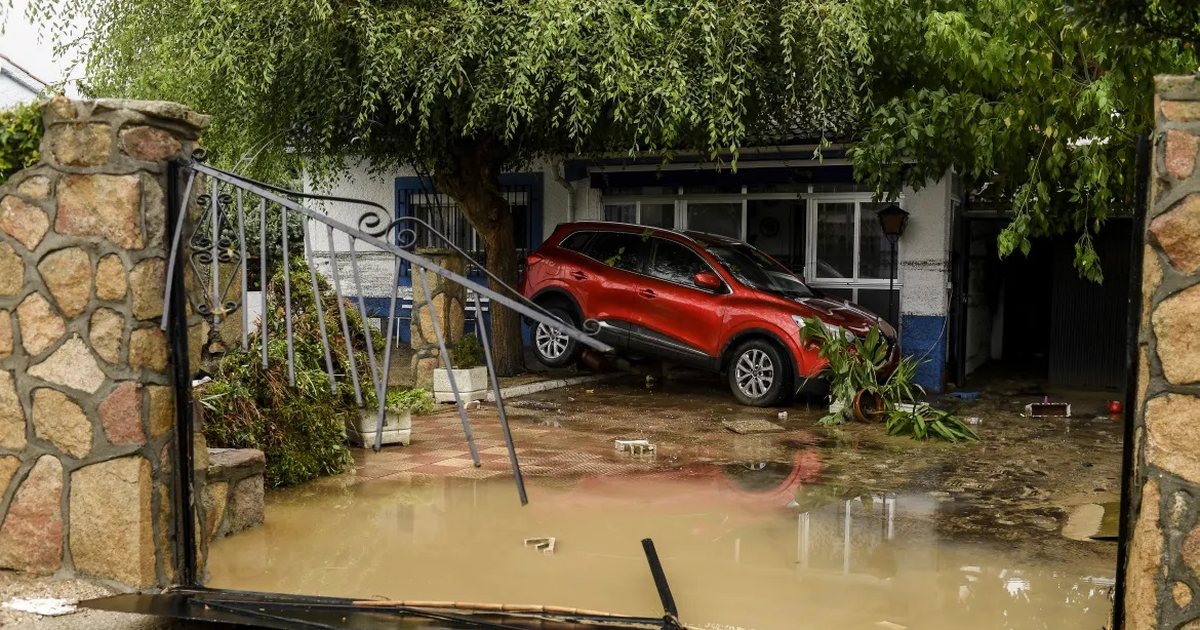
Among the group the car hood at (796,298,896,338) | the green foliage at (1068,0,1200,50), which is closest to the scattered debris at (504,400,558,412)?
the car hood at (796,298,896,338)

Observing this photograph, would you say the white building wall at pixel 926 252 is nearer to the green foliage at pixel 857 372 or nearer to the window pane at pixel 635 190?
the green foliage at pixel 857 372

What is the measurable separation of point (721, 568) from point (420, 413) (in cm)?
551

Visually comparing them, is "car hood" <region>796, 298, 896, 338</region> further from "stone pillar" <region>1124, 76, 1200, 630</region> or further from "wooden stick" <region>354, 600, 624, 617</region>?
"stone pillar" <region>1124, 76, 1200, 630</region>

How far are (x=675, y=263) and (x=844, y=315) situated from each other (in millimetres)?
1977

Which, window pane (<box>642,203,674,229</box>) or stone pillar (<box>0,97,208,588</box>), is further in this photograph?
window pane (<box>642,203,674,229</box>)

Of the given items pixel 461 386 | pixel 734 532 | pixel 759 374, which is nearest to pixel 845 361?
pixel 759 374

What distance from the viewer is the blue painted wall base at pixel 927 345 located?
1328 cm

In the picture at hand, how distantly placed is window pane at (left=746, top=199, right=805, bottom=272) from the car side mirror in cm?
258

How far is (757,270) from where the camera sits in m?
12.4

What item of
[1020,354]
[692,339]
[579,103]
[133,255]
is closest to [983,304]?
[1020,354]

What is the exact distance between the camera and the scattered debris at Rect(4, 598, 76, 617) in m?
4.34

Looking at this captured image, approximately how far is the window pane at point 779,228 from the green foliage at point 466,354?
14.1 ft

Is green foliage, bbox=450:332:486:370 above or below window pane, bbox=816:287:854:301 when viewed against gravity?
below

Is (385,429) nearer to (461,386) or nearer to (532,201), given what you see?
(461,386)
